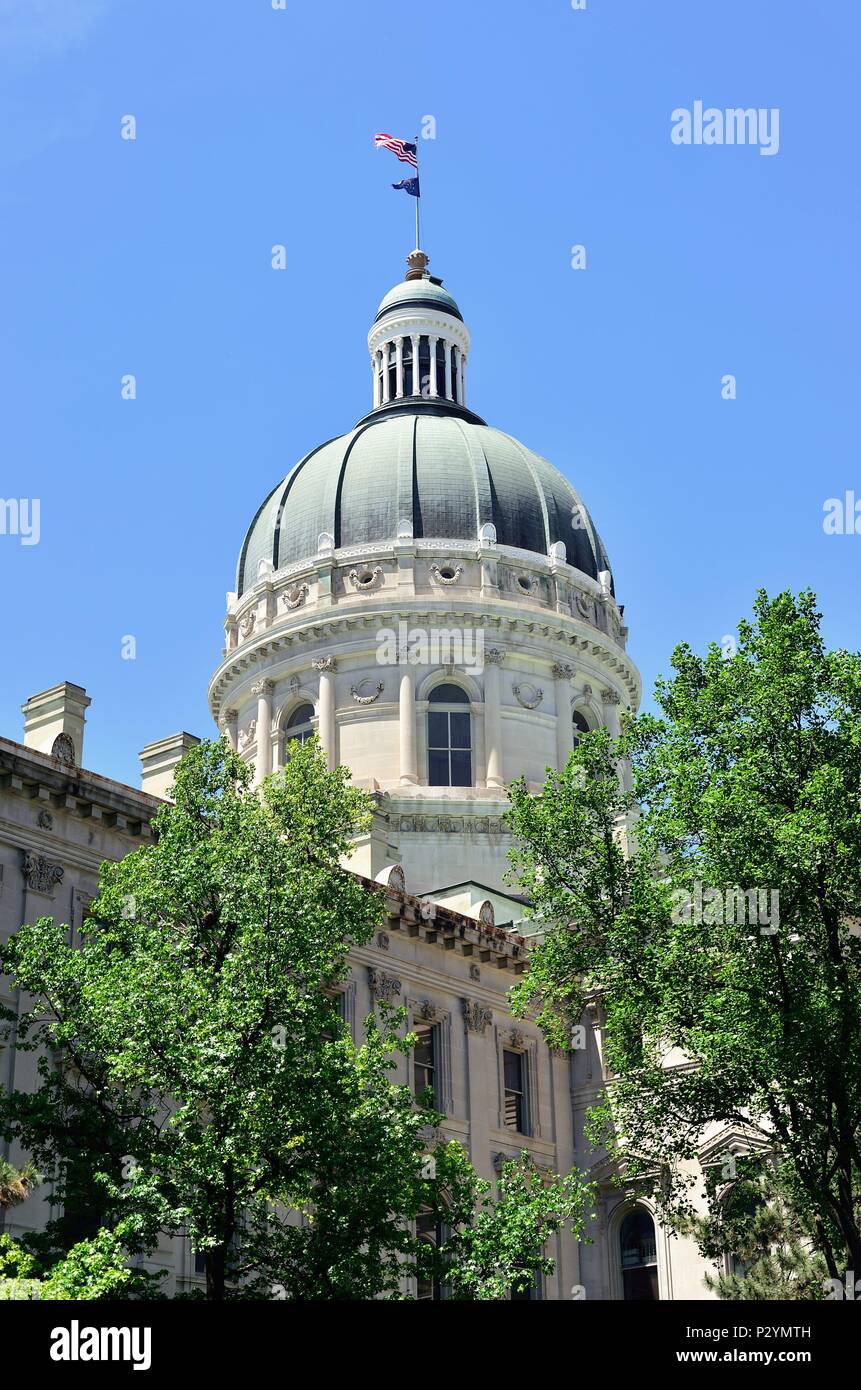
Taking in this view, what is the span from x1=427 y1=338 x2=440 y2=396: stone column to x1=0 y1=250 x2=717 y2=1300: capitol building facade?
0.09 meters

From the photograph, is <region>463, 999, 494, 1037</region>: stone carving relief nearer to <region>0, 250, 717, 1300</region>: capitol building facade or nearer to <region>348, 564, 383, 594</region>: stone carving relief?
<region>0, 250, 717, 1300</region>: capitol building facade

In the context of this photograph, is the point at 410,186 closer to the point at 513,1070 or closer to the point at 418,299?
the point at 418,299

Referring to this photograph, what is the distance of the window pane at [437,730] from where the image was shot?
7294 cm

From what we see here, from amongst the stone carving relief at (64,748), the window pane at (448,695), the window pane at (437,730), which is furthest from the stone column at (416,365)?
the stone carving relief at (64,748)

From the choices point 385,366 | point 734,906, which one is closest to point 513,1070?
point 734,906

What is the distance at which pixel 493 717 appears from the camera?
72.6 metres

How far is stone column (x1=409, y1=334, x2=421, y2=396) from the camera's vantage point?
85.8 metres

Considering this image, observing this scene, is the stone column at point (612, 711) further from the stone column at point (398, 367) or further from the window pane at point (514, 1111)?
the window pane at point (514, 1111)

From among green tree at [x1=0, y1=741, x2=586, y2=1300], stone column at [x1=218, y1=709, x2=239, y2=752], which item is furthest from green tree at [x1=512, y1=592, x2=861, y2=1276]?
stone column at [x1=218, y1=709, x2=239, y2=752]

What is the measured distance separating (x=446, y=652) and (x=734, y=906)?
136 feet

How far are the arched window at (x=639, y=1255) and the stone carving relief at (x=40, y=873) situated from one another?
21.5m

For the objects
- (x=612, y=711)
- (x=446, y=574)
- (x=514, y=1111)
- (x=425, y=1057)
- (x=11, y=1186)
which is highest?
(x=446, y=574)

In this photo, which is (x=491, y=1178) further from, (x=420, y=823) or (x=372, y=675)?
(x=372, y=675)
